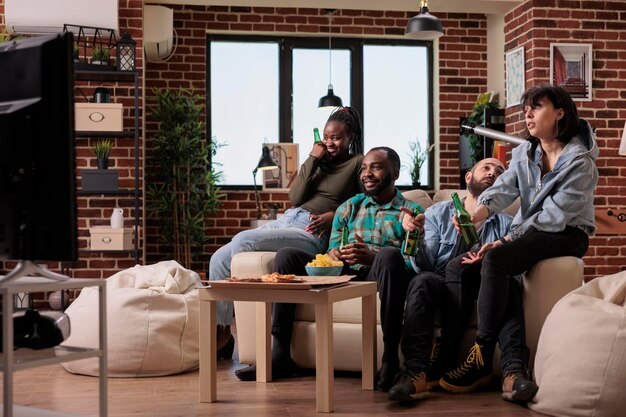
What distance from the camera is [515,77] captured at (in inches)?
271

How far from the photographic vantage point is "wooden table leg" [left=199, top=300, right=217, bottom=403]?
3.28 meters

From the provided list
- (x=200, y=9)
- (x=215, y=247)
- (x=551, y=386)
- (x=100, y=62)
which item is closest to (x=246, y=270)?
(x=551, y=386)

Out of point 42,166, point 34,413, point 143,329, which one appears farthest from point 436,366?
point 42,166

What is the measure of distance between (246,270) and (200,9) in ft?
14.9

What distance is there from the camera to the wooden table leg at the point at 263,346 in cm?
371

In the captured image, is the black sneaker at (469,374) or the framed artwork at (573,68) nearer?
the black sneaker at (469,374)

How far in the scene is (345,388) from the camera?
11.6 feet

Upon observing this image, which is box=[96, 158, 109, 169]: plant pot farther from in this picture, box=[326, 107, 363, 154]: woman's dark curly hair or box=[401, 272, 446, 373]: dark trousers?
box=[401, 272, 446, 373]: dark trousers

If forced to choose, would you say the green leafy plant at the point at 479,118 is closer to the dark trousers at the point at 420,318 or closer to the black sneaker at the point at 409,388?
the dark trousers at the point at 420,318

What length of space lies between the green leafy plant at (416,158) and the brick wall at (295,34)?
0.54 ft

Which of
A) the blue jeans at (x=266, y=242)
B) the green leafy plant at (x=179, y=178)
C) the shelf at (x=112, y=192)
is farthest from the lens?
the green leafy plant at (x=179, y=178)

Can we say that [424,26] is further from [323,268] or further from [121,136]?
[323,268]

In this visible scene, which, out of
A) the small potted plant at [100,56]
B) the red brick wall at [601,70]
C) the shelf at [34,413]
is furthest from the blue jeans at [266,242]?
the red brick wall at [601,70]

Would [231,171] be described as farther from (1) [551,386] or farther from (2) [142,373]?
(1) [551,386]
